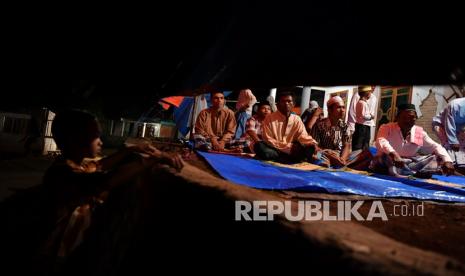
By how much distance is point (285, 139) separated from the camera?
5.38 meters

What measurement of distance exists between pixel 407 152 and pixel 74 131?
5.25 meters

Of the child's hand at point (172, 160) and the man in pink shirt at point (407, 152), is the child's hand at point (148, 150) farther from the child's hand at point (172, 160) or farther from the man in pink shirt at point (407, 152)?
the man in pink shirt at point (407, 152)

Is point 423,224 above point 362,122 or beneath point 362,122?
beneath

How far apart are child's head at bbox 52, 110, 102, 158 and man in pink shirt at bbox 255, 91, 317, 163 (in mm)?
3295

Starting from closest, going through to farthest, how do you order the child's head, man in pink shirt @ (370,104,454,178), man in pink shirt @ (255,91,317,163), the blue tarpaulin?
the child's head
the blue tarpaulin
man in pink shirt @ (370,104,454,178)
man in pink shirt @ (255,91,317,163)

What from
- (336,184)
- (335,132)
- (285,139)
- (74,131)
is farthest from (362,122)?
(74,131)

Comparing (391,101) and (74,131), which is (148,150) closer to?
(74,131)

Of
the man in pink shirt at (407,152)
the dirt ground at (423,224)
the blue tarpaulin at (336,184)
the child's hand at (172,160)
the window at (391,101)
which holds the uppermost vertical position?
the window at (391,101)

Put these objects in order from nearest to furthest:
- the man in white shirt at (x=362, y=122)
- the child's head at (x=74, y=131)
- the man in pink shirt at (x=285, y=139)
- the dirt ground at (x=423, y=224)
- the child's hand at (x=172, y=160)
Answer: the dirt ground at (x=423, y=224)
the child's hand at (x=172, y=160)
the child's head at (x=74, y=131)
the man in pink shirt at (x=285, y=139)
the man in white shirt at (x=362, y=122)

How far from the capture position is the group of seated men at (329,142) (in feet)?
14.6

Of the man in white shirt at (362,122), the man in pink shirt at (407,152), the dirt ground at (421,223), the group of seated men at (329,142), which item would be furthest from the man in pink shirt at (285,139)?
the man in white shirt at (362,122)

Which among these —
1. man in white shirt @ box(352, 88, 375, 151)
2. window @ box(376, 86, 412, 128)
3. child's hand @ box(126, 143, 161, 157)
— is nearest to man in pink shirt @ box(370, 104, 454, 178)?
man in white shirt @ box(352, 88, 375, 151)

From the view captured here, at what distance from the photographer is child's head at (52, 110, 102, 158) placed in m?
2.04

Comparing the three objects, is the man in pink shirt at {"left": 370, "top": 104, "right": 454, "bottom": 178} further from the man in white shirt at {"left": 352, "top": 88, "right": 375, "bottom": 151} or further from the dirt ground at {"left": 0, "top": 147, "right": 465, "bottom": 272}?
the man in white shirt at {"left": 352, "top": 88, "right": 375, "bottom": 151}
